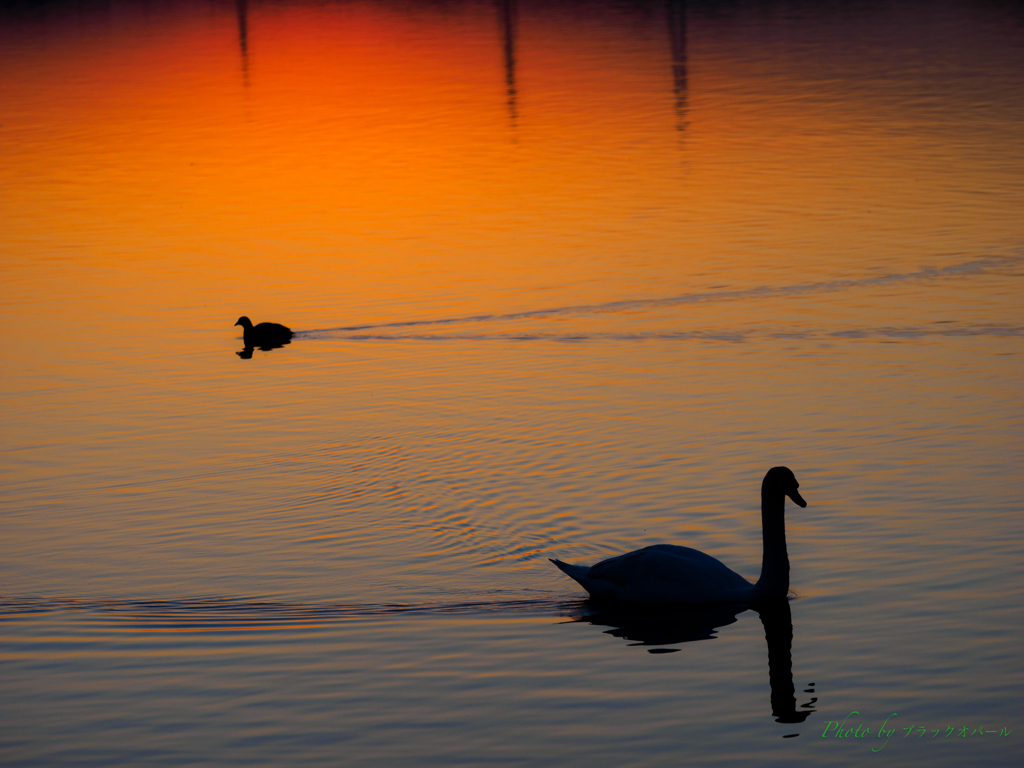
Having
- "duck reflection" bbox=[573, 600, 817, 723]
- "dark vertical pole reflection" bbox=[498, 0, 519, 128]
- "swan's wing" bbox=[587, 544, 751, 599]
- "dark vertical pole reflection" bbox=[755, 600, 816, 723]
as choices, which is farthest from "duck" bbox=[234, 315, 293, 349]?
"dark vertical pole reflection" bbox=[498, 0, 519, 128]

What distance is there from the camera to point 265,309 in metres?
23.1

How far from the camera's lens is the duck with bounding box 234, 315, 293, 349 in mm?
20594

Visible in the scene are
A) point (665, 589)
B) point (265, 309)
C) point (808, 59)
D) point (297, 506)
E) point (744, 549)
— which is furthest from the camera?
point (808, 59)

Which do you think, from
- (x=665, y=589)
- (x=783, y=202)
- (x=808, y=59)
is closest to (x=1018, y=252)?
(x=783, y=202)

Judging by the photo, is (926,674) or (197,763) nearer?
(197,763)

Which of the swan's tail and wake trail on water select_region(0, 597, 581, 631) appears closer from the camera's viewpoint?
wake trail on water select_region(0, 597, 581, 631)

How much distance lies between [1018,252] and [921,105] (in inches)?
758

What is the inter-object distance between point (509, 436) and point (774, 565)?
5.22 meters

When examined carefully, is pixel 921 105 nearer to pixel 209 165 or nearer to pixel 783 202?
pixel 783 202

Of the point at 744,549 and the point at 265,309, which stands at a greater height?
the point at 265,309

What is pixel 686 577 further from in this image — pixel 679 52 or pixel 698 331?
pixel 679 52

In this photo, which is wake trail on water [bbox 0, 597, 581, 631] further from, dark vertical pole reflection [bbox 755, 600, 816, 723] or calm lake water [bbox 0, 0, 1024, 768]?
dark vertical pole reflection [bbox 755, 600, 816, 723]

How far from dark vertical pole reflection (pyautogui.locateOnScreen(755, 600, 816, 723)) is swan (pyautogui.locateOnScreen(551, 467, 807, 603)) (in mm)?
113

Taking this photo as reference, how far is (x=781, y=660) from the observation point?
33.3 ft
